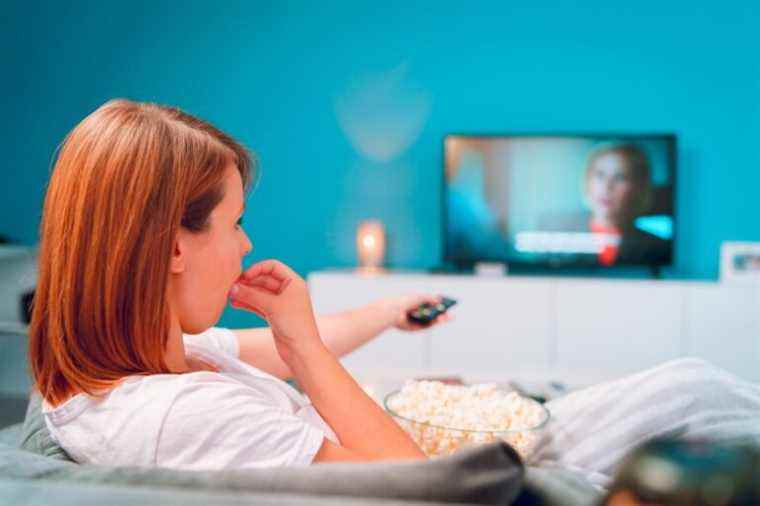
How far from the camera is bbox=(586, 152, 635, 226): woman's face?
3.49 meters

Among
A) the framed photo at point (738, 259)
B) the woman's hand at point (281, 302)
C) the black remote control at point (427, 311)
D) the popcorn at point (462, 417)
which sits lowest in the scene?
the framed photo at point (738, 259)

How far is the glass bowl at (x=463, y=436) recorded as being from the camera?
93 cm

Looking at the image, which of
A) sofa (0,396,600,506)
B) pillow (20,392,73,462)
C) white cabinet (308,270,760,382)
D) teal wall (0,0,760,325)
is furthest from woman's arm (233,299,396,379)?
teal wall (0,0,760,325)

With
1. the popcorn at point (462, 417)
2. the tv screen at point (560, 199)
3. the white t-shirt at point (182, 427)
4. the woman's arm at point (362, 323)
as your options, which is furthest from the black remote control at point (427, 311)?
the tv screen at point (560, 199)

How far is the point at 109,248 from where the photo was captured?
79 centimetres

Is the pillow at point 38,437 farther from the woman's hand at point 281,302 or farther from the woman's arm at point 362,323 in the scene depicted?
the woman's arm at point 362,323

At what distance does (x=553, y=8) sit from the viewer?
361cm

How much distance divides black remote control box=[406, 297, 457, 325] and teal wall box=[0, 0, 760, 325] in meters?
2.31

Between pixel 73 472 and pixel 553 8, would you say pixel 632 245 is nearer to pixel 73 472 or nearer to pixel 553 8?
pixel 553 8

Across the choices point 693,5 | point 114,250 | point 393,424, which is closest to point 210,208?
point 114,250

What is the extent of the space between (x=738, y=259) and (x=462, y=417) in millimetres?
2954

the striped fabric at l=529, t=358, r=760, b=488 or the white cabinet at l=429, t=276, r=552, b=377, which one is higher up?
the striped fabric at l=529, t=358, r=760, b=488

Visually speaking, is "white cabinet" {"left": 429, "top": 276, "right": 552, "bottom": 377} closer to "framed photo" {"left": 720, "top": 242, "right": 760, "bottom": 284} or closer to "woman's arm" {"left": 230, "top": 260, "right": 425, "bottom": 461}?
"framed photo" {"left": 720, "top": 242, "right": 760, "bottom": 284}

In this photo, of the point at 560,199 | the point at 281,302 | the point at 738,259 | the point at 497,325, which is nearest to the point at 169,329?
the point at 281,302
